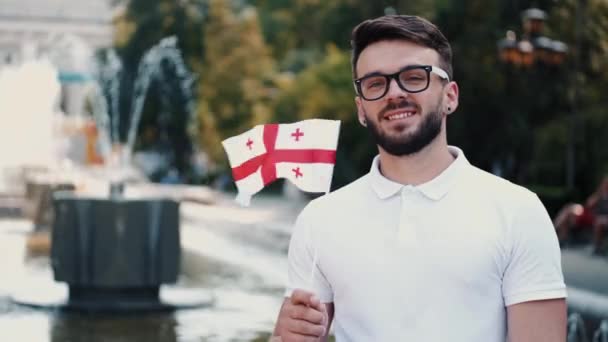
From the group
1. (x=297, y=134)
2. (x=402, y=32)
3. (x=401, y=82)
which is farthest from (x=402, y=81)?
(x=297, y=134)

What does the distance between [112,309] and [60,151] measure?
139ft

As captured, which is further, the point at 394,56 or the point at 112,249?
the point at 112,249

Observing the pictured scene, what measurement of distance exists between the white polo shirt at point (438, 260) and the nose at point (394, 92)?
204 mm

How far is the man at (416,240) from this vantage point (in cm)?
327

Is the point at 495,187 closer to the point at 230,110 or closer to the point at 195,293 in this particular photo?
the point at 195,293

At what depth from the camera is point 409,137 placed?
134 inches

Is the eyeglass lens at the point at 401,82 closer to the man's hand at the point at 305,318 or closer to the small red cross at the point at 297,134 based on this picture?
the small red cross at the point at 297,134

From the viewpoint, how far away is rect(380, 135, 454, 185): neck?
3426 millimetres

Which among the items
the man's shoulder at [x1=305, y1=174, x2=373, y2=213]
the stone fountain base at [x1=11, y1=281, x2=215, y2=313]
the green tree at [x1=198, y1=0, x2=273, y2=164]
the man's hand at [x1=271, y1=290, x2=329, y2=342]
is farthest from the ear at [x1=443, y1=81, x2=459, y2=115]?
the green tree at [x1=198, y1=0, x2=273, y2=164]

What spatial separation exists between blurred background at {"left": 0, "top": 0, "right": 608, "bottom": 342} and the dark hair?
19.7 feet

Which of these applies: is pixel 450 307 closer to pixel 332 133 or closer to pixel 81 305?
pixel 332 133

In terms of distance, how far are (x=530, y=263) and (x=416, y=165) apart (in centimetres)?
38

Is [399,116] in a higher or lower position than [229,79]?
lower

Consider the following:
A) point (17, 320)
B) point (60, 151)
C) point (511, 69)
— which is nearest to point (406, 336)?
point (17, 320)
